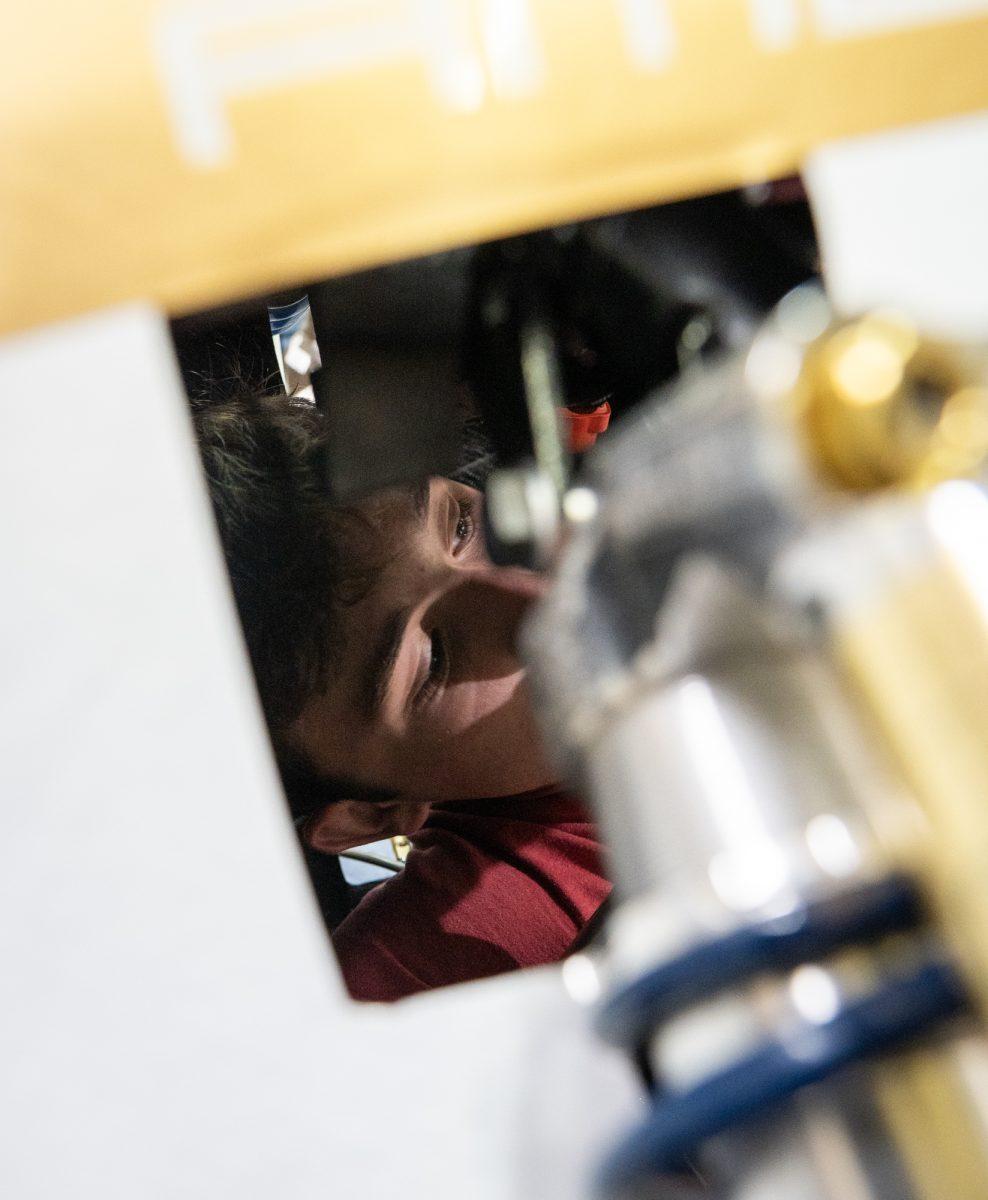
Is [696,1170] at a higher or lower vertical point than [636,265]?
lower

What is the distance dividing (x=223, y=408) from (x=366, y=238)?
0.06m

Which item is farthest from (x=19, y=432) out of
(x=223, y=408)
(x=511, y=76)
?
(x=511, y=76)

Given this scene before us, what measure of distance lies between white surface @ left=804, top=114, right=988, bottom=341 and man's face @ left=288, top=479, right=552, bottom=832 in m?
0.13

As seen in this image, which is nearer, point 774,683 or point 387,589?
point 774,683

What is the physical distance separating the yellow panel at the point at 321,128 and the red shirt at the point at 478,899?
151 millimetres

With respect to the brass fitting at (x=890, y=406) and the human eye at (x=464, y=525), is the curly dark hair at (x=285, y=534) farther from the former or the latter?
the brass fitting at (x=890, y=406)

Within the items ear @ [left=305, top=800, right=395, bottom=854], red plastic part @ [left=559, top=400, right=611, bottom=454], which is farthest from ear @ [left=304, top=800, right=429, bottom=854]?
red plastic part @ [left=559, top=400, right=611, bottom=454]

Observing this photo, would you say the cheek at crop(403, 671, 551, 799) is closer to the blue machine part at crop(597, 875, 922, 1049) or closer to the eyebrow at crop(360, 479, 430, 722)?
the eyebrow at crop(360, 479, 430, 722)

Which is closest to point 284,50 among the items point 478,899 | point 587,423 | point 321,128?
point 321,128

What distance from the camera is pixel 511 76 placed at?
0.27m

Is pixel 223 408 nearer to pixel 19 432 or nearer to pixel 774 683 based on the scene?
pixel 19 432

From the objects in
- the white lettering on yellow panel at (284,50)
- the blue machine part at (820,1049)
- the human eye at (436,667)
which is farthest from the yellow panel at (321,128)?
the blue machine part at (820,1049)

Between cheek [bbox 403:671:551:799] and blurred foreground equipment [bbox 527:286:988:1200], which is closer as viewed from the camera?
blurred foreground equipment [bbox 527:286:988:1200]

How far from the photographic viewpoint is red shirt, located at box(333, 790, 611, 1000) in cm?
25
